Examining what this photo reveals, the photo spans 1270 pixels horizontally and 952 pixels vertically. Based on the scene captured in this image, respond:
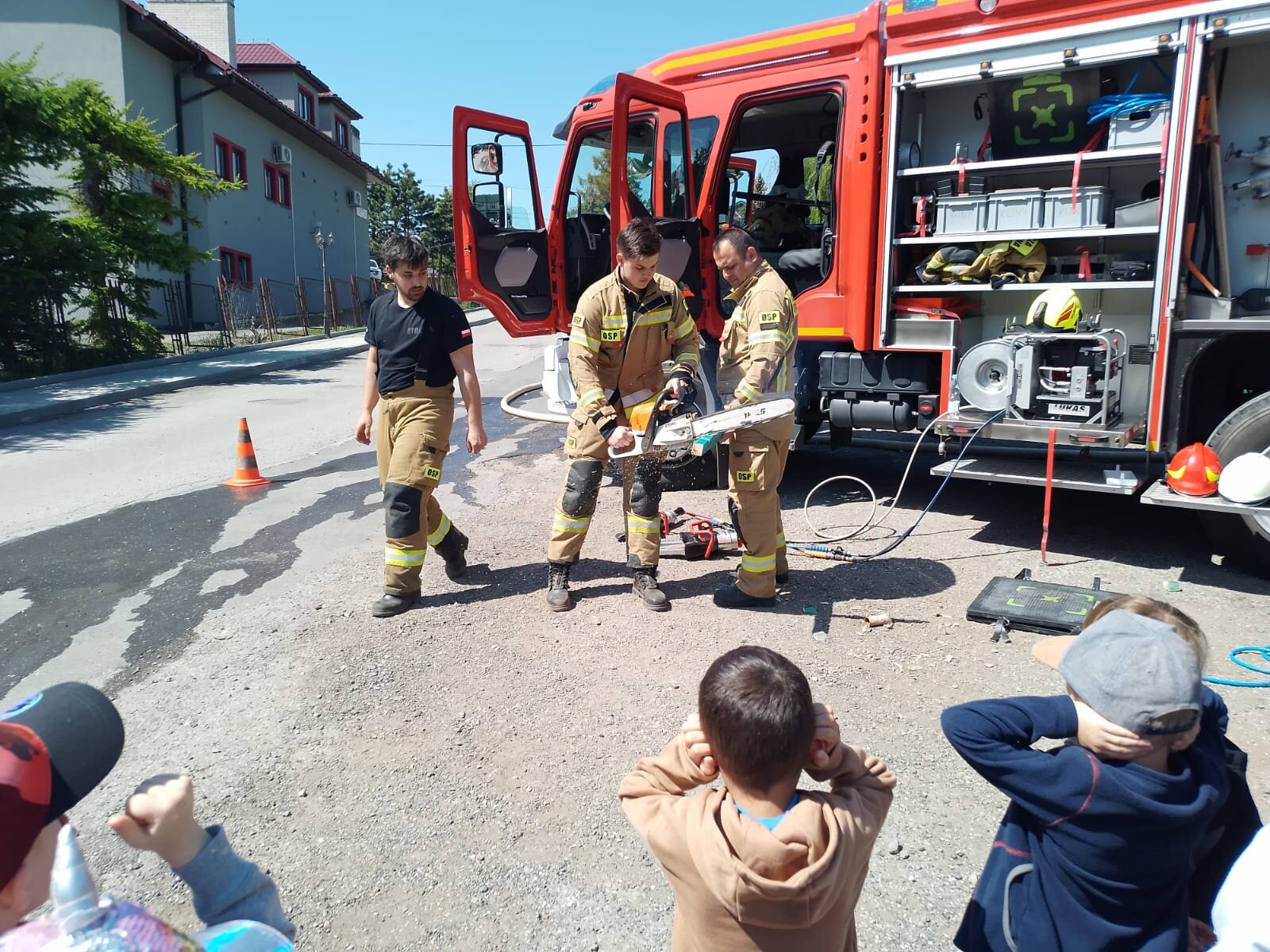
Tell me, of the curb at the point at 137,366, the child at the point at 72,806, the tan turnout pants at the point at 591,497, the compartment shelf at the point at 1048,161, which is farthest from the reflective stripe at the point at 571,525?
the curb at the point at 137,366

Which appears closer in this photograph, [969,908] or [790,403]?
[969,908]

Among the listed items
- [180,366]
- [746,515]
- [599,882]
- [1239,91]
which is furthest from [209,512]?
[180,366]

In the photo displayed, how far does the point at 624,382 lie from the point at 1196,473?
9.64 ft

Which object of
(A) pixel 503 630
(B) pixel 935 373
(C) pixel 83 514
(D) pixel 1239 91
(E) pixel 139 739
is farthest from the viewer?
(C) pixel 83 514

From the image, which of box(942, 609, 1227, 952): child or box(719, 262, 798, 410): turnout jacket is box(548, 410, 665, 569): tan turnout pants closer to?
box(719, 262, 798, 410): turnout jacket

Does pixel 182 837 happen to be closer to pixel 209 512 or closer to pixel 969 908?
pixel 969 908

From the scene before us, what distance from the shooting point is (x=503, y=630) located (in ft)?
14.4

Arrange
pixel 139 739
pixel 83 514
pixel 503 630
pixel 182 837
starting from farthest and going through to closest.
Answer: pixel 83 514 < pixel 503 630 < pixel 139 739 < pixel 182 837

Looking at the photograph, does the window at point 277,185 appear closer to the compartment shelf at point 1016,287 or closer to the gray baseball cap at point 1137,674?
the compartment shelf at point 1016,287

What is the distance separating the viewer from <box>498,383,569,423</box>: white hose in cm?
783

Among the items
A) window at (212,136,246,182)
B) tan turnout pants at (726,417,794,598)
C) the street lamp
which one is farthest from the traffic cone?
window at (212,136,246,182)

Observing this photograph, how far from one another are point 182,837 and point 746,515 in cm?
361

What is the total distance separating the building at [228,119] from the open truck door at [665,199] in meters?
11.2

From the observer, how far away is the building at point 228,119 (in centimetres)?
1969
